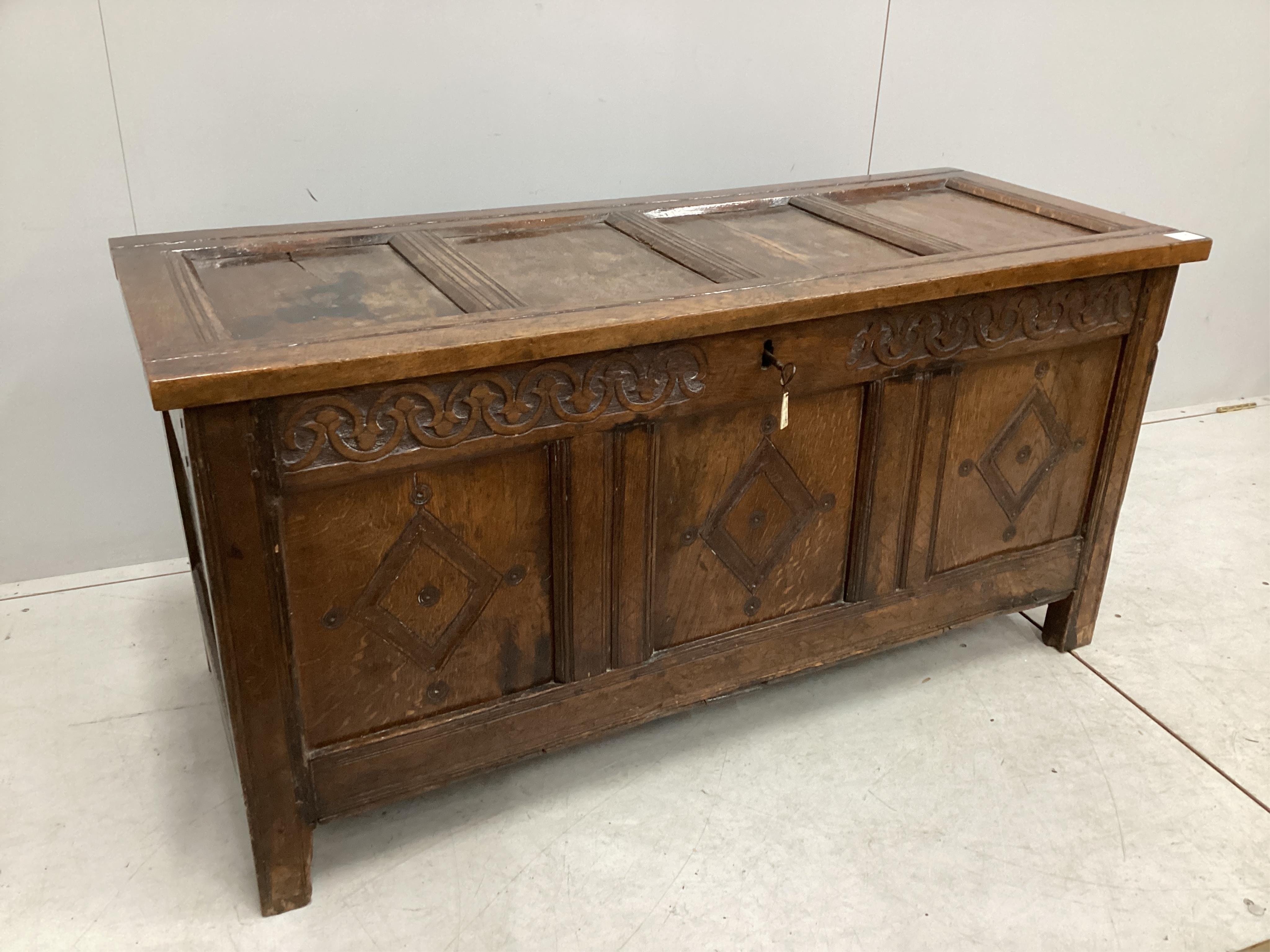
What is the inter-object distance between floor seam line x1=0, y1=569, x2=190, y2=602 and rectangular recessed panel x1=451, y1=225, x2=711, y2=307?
122cm

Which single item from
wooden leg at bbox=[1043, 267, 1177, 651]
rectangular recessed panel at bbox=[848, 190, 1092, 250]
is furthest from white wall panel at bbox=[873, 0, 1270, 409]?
wooden leg at bbox=[1043, 267, 1177, 651]

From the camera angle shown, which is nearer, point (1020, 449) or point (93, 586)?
point (1020, 449)

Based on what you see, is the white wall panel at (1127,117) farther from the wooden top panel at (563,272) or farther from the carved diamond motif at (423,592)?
the carved diamond motif at (423,592)

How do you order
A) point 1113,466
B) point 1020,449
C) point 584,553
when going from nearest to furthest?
point 584,553 → point 1020,449 → point 1113,466

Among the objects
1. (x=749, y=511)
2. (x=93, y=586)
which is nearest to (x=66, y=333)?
(x=93, y=586)

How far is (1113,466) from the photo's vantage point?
7.88ft

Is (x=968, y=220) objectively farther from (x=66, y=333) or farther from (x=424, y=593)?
(x=66, y=333)

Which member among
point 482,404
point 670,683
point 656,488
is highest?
point 482,404

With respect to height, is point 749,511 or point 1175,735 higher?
point 749,511

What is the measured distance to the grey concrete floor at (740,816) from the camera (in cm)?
185

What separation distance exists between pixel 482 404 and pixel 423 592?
0.33 metres

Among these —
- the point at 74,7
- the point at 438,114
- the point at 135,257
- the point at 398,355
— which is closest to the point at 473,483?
the point at 398,355

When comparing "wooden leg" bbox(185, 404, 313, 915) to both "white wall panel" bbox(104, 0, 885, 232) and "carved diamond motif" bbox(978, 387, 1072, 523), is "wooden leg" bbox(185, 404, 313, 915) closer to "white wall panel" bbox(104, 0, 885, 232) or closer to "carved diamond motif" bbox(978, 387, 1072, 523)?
"white wall panel" bbox(104, 0, 885, 232)

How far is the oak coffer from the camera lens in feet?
5.36
